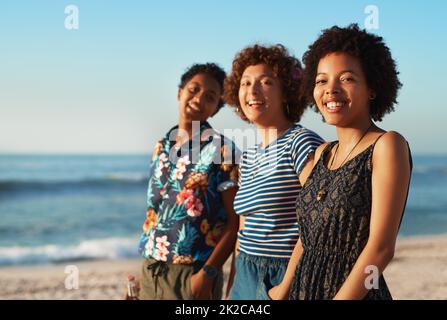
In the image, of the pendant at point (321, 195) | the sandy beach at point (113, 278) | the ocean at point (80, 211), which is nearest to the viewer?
the pendant at point (321, 195)

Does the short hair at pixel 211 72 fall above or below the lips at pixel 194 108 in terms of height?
above

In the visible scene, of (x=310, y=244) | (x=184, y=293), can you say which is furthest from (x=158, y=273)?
(x=310, y=244)

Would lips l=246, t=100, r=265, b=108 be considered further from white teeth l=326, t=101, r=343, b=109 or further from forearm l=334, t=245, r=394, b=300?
forearm l=334, t=245, r=394, b=300

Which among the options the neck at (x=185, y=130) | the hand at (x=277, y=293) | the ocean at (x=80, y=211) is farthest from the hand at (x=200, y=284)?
the ocean at (x=80, y=211)

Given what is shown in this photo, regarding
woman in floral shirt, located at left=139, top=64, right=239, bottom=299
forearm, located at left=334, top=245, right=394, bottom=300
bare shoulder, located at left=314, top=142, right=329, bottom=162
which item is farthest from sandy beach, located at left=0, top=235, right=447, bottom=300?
forearm, located at left=334, top=245, right=394, bottom=300

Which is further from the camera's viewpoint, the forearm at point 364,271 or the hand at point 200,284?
the hand at point 200,284

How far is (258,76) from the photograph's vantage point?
3492 millimetres

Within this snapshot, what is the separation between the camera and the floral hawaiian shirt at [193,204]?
3.69m

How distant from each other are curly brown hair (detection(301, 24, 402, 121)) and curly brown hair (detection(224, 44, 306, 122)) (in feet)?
2.45

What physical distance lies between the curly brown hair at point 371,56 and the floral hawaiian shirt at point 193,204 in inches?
47.9

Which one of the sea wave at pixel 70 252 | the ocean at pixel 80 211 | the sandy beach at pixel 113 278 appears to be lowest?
the ocean at pixel 80 211

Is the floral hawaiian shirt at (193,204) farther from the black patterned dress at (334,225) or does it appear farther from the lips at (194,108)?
the black patterned dress at (334,225)

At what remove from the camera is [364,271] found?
2236 millimetres
